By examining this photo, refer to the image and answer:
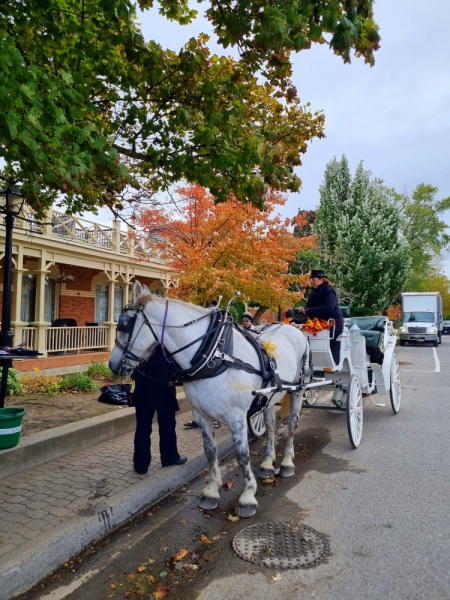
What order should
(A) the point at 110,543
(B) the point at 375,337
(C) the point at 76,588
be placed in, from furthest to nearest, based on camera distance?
(B) the point at 375,337 → (A) the point at 110,543 → (C) the point at 76,588

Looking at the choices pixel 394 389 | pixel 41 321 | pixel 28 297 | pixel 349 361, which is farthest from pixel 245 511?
pixel 28 297

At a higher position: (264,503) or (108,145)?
(108,145)

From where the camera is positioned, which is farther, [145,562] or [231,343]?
[231,343]

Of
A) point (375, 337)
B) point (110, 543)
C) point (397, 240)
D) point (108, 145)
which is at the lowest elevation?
point (110, 543)

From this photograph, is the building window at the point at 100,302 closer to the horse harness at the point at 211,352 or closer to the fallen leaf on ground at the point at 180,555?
the horse harness at the point at 211,352

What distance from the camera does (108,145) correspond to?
4.64 meters

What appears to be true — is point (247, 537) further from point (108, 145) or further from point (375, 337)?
point (375, 337)

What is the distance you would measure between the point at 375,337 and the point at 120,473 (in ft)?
18.4

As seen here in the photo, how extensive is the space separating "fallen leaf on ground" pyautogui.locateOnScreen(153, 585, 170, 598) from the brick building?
10054 mm

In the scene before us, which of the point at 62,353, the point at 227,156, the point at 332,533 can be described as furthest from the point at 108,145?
the point at 62,353

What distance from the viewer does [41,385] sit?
8742 millimetres

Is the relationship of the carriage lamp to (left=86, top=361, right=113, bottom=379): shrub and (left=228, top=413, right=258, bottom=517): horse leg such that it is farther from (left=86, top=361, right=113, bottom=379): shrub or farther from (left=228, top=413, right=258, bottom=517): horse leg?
(left=86, top=361, right=113, bottom=379): shrub

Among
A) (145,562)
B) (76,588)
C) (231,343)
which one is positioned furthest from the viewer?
(231,343)

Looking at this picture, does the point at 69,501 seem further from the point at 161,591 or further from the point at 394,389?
the point at 394,389
